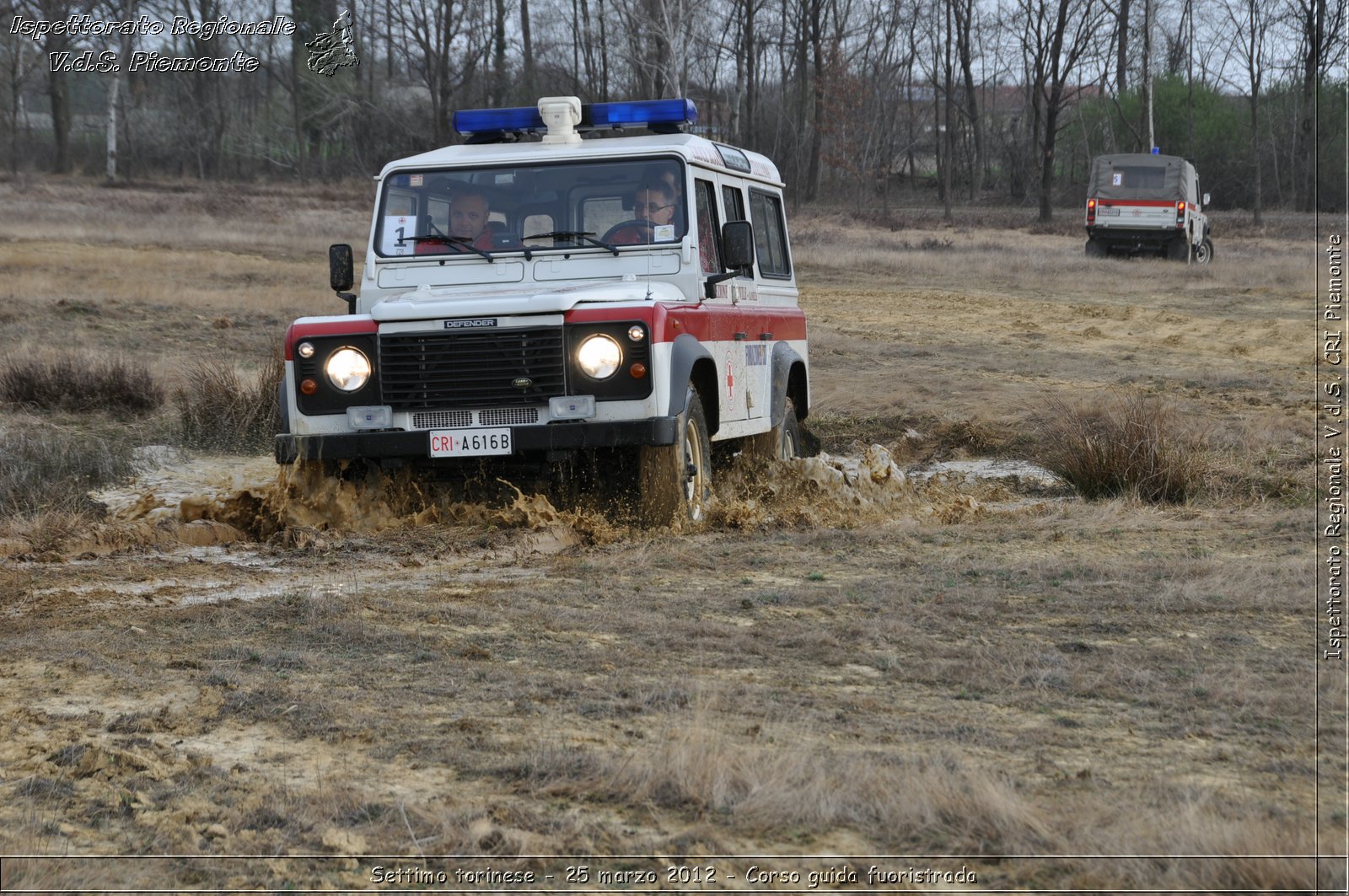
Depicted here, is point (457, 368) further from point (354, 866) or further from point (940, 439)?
point (940, 439)

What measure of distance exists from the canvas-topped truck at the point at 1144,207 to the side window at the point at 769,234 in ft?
76.5

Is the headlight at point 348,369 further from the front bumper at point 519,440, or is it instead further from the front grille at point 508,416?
the front grille at point 508,416

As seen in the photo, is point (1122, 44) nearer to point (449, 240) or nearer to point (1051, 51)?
point (1051, 51)

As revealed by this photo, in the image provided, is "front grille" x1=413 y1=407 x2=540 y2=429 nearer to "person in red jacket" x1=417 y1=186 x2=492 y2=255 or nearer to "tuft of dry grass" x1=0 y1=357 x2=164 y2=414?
"person in red jacket" x1=417 y1=186 x2=492 y2=255

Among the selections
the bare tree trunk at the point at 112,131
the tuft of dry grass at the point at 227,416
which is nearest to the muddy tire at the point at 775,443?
the tuft of dry grass at the point at 227,416

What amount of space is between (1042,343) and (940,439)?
6750 millimetres

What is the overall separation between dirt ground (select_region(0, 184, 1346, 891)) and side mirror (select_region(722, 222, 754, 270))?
1367 mm

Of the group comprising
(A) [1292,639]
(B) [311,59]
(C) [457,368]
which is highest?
(B) [311,59]

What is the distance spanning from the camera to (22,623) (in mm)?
5434

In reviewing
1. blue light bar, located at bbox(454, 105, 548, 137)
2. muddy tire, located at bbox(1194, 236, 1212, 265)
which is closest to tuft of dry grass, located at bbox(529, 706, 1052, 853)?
blue light bar, located at bbox(454, 105, 548, 137)

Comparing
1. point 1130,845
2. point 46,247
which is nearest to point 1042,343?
point 1130,845

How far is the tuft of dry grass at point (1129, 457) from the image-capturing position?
843cm

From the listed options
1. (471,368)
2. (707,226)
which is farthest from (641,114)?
(471,368)

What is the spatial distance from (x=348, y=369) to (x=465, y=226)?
138 cm
